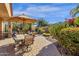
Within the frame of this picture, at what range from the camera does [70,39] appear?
10633 millimetres

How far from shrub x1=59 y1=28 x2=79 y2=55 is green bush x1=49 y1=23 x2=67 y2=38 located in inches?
4.4

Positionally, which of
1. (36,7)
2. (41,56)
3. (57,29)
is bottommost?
(41,56)

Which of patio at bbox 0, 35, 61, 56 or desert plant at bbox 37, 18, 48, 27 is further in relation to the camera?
patio at bbox 0, 35, 61, 56

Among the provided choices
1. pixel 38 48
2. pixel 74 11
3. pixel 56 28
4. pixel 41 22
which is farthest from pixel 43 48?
pixel 74 11

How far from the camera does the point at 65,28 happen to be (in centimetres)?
1080

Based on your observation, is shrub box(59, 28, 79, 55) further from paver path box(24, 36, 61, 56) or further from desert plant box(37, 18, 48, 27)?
desert plant box(37, 18, 48, 27)

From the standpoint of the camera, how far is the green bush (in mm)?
10766

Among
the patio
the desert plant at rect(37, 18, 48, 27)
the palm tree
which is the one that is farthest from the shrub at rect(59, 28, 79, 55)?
the desert plant at rect(37, 18, 48, 27)

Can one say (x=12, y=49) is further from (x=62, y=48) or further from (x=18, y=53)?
(x=62, y=48)

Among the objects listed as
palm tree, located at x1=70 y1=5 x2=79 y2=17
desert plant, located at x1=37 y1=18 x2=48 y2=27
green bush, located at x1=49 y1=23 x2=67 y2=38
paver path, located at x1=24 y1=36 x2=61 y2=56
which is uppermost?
palm tree, located at x1=70 y1=5 x2=79 y2=17

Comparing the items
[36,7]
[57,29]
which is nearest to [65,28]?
[57,29]

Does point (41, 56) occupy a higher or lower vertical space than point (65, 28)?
lower

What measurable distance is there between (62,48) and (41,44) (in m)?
0.66

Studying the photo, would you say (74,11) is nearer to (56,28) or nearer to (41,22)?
(56,28)
